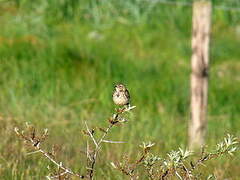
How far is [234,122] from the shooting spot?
7.46 metres

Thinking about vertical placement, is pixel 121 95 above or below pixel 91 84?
above

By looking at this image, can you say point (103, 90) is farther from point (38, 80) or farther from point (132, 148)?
point (132, 148)

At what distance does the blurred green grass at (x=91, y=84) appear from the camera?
17.3 feet

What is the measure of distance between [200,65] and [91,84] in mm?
1522

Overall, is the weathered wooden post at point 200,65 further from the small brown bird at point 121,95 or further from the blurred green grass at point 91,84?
the small brown bird at point 121,95

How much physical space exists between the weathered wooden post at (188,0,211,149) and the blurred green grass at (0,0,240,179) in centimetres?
17

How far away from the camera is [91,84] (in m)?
7.45

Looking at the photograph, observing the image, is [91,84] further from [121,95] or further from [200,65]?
[121,95]

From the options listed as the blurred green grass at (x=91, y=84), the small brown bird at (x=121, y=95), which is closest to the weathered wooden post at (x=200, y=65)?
the blurred green grass at (x=91, y=84)

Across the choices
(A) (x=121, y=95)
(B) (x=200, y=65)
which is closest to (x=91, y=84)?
(B) (x=200, y=65)

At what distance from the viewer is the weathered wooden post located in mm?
6422

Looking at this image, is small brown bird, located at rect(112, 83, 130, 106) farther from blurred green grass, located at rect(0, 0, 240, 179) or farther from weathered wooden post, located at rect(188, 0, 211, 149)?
weathered wooden post, located at rect(188, 0, 211, 149)

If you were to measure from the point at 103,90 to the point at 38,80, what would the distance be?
761mm

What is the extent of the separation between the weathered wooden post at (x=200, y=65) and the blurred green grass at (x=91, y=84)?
172 millimetres
